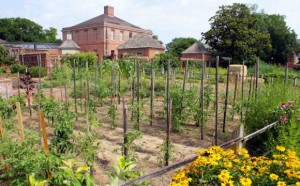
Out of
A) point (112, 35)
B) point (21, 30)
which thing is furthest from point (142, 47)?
point (21, 30)

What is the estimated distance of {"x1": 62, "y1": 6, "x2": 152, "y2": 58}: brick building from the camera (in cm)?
3138

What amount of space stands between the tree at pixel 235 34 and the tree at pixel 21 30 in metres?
38.2

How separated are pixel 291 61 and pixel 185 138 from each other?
36.3 meters

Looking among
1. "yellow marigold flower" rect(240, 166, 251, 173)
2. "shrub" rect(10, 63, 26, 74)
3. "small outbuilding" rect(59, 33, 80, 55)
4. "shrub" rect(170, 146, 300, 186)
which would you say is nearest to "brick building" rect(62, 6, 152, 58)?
"small outbuilding" rect(59, 33, 80, 55)

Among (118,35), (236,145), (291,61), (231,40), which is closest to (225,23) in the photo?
(231,40)

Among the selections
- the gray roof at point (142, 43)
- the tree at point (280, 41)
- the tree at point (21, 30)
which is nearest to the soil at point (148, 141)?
the gray roof at point (142, 43)

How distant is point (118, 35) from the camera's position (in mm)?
33000

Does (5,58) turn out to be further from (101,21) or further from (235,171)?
(235,171)

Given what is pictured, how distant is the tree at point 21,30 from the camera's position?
48381 millimetres

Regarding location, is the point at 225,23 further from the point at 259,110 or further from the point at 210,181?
the point at 210,181

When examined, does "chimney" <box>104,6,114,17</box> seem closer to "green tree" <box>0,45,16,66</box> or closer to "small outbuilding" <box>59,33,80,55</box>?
"small outbuilding" <box>59,33,80,55</box>

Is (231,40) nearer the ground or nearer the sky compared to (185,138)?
nearer the sky

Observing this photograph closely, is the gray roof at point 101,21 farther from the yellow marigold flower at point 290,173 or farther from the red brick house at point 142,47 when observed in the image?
the yellow marigold flower at point 290,173

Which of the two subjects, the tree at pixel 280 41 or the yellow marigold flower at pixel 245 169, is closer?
the yellow marigold flower at pixel 245 169
